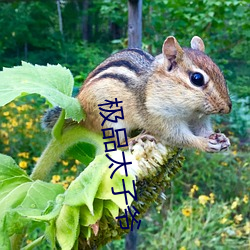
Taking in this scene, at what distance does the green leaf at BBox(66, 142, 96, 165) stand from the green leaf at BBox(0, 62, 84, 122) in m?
0.04

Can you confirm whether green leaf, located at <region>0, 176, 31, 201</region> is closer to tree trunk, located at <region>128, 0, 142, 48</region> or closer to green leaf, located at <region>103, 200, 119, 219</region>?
green leaf, located at <region>103, 200, 119, 219</region>

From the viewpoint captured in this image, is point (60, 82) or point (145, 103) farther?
point (145, 103)

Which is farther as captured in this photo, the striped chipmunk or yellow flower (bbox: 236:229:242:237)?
yellow flower (bbox: 236:229:242:237)

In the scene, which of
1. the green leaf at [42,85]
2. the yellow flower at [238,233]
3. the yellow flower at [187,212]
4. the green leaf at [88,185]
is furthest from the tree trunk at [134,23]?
the yellow flower at [238,233]

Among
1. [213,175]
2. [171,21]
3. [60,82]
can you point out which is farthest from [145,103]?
[213,175]

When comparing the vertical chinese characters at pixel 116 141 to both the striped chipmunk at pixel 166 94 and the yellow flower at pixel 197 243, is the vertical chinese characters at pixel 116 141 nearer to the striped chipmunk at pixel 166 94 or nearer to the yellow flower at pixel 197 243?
the striped chipmunk at pixel 166 94

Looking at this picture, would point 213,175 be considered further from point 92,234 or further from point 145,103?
point 92,234

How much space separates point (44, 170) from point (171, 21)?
1556 millimetres

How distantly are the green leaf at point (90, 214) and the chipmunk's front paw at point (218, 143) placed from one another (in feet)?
0.56

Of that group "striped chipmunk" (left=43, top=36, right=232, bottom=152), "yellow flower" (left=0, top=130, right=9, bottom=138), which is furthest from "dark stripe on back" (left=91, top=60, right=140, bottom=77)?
→ "yellow flower" (left=0, top=130, right=9, bottom=138)

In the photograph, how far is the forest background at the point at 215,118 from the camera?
1.94 m

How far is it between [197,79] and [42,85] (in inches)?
8.1

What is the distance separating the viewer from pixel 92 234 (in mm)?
460

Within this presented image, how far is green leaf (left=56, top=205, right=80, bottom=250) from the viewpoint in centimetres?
44
